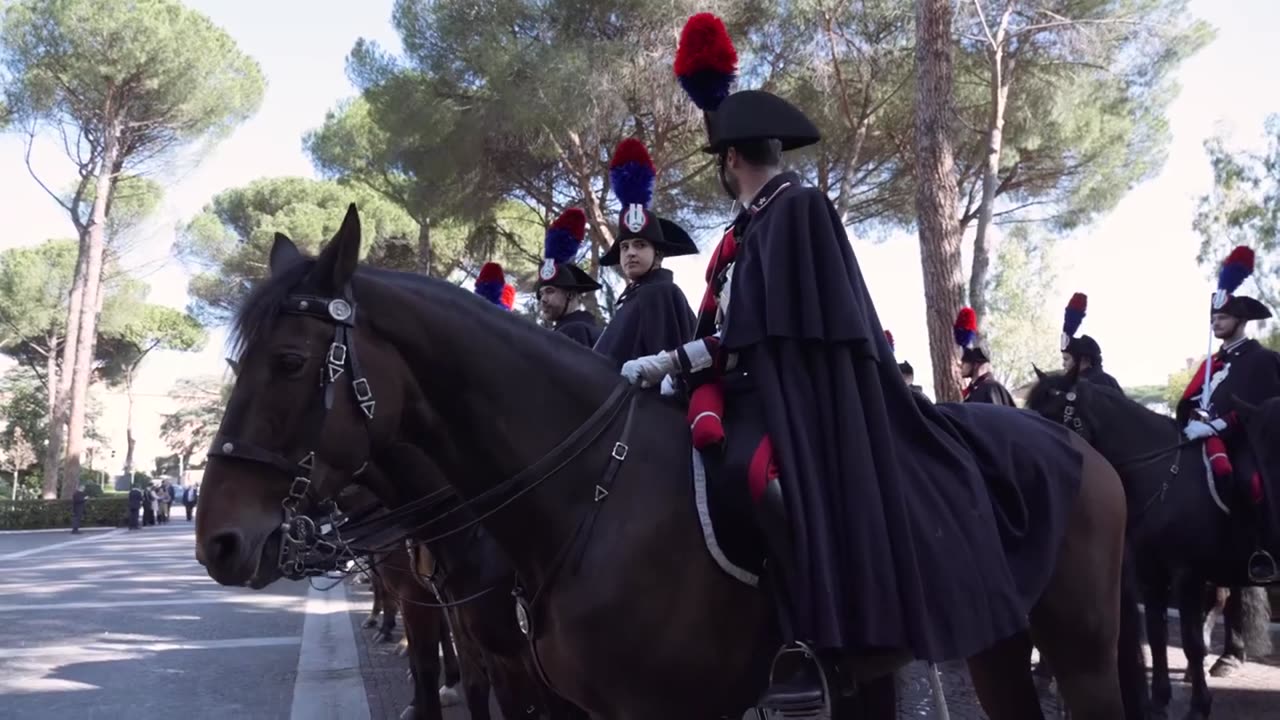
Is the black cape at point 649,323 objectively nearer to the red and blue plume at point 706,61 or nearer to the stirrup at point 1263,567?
the red and blue plume at point 706,61

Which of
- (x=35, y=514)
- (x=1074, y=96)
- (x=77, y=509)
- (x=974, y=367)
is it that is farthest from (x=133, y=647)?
(x=35, y=514)

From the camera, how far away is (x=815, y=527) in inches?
117

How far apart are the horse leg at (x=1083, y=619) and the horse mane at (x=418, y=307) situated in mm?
1762

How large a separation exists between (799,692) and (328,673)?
6.74m

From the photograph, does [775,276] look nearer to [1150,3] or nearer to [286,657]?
[286,657]

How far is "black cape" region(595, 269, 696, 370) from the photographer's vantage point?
5008 mm

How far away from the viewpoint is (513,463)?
315 centimetres

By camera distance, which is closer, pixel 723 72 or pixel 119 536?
pixel 723 72

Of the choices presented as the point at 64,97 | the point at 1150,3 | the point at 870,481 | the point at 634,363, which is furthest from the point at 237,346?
the point at 64,97

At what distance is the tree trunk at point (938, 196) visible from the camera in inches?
421

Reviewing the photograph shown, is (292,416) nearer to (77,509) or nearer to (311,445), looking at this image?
(311,445)

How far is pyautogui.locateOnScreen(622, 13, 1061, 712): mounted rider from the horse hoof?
21.4ft

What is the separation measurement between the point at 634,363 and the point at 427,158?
1785 centimetres

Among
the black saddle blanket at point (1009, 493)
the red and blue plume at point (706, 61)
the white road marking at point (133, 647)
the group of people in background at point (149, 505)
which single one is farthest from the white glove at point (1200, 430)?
the group of people in background at point (149, 505)
